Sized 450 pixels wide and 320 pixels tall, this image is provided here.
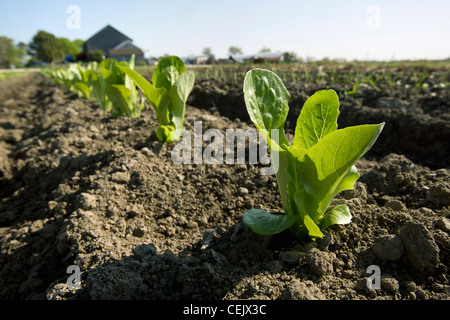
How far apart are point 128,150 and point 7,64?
41511 mm

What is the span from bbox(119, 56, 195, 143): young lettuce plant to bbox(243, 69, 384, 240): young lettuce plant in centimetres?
122

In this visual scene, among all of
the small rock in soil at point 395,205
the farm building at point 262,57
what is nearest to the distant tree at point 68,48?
the farm building at point 262,57

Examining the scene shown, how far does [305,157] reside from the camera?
123cm

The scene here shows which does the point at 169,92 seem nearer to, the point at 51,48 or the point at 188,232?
the point at 188,232

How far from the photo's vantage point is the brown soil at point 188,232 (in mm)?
1212

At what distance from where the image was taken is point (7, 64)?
3425cm

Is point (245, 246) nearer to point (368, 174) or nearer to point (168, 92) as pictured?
point (368, 174)

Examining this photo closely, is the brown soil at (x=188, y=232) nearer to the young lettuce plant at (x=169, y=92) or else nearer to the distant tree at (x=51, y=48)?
the young lettuce plant at (x=169, y=92)

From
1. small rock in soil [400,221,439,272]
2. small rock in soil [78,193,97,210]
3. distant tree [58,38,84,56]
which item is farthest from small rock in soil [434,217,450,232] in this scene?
distant tree [58,38,84,56]

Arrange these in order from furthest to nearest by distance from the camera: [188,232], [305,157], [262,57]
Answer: [262,57] → [188,232] → [305,157]

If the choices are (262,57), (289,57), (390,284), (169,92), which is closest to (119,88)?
(169,92)

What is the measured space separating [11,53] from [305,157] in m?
42.8

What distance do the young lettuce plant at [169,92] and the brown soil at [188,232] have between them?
0.47ft
